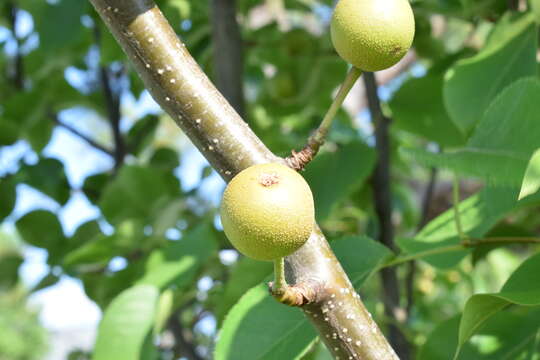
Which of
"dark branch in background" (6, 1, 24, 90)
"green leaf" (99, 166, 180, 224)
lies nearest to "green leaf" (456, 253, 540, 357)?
"green leaf" (99, 166, 180, 224)

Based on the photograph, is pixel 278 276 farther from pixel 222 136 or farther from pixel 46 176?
pixel 46 176

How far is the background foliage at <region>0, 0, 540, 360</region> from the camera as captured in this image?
74cm

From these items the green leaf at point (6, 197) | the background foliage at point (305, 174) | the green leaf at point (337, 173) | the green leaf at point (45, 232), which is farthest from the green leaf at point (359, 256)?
the green leaf at point (6, 197)

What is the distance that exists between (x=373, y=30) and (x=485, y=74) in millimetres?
520

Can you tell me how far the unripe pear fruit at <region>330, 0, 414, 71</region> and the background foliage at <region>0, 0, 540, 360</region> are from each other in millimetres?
154

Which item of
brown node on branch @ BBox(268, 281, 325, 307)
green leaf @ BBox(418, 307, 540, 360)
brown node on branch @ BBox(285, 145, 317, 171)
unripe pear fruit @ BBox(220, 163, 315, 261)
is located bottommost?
green leaf @ BBox(418, 307, 540, 360)

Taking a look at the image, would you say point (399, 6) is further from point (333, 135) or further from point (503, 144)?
point (333, 135)

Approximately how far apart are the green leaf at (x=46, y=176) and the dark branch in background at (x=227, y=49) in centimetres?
63

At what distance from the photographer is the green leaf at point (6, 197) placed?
175 centimetres

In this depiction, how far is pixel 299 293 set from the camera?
1.86 ft

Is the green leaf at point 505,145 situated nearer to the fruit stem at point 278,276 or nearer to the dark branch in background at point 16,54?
the fruit stem at point 278,276

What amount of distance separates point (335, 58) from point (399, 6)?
108 cm

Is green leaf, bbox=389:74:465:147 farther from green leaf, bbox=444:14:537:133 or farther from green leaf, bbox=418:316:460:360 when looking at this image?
green leaf, bbox=418:316:460:360

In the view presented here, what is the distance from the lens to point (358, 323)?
61cm
